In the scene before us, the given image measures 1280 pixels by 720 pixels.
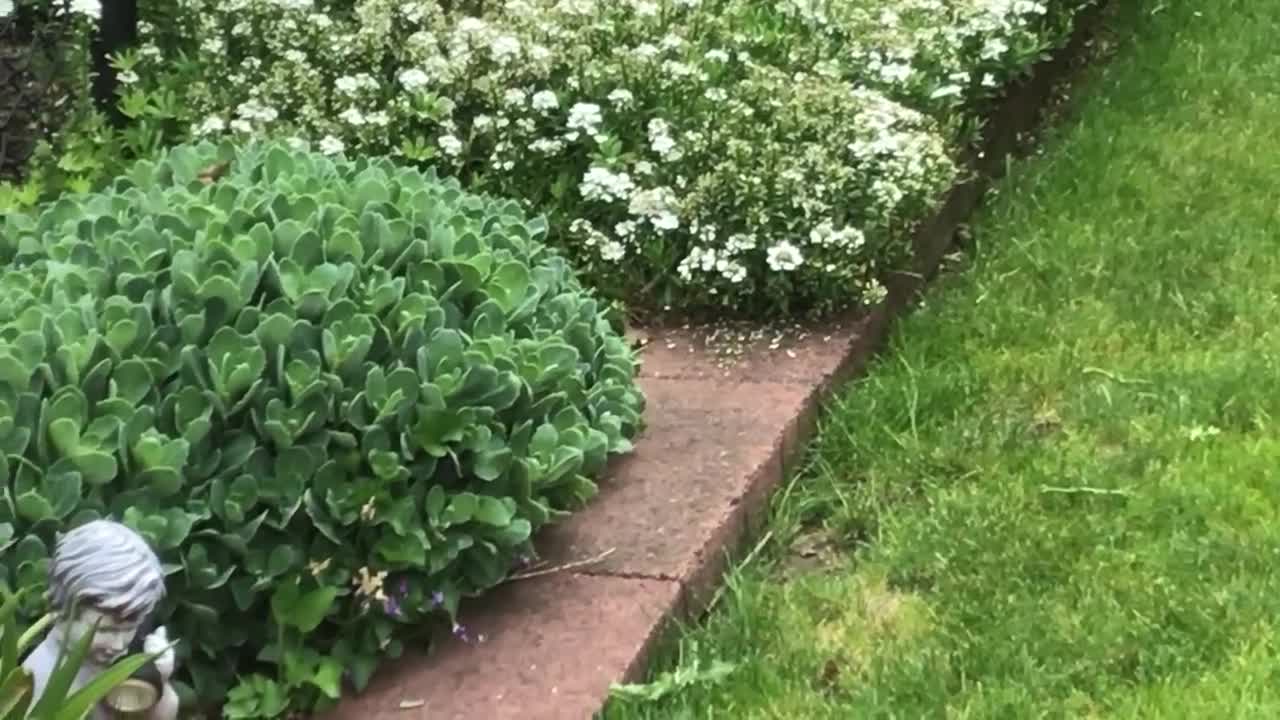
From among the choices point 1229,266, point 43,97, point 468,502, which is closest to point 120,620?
point 468,502

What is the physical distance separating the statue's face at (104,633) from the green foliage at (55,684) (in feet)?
0.06

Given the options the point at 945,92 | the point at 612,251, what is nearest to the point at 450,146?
the point at 612,251

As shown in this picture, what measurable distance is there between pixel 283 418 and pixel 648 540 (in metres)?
0.80

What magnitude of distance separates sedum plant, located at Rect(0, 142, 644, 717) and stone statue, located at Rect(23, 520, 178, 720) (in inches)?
9.8

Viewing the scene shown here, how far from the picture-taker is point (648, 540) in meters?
3.45

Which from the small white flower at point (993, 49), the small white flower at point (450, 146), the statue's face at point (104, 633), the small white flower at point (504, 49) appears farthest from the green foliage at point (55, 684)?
the small white flower at point (993, 49)

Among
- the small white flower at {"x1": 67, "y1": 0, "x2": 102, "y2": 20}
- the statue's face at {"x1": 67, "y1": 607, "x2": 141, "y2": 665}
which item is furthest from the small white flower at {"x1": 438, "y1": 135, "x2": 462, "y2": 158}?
the statue's face at {"x1": 67, "y1": 607, "x2": 141, "y2": 665}

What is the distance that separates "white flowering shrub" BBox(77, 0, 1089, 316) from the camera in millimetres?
4410

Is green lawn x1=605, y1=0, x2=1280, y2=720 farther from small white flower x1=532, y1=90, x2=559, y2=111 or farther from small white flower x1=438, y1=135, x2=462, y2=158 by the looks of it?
small white flower x1=438, y1=135, x2=462, y2=158

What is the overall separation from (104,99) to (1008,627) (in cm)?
292

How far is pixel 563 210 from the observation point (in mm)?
4625

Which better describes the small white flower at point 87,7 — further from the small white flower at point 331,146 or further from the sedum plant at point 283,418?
the sedum plant at point 283,418

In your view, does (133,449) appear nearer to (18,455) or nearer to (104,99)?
(18,455)

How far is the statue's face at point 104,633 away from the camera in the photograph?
2.41 m
